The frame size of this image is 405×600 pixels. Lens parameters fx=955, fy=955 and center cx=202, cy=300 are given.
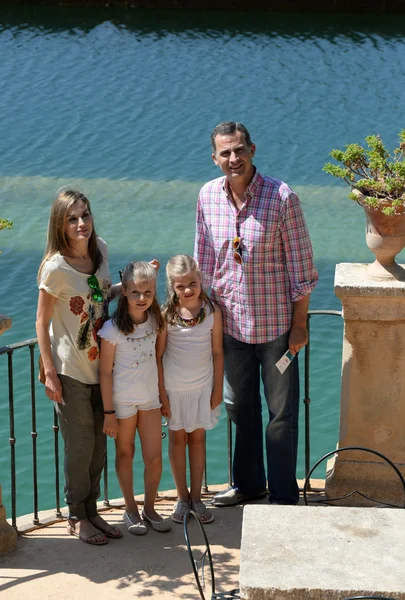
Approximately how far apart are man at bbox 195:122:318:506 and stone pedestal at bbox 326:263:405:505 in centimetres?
28

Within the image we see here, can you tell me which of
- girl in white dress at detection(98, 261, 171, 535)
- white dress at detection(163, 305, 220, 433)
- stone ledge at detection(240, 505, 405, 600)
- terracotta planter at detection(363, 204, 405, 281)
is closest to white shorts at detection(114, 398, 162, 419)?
girl in white dress at detection(98, 261, 171, 535)

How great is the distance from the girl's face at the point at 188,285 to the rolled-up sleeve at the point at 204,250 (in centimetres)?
10

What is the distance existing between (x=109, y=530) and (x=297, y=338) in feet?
3.66

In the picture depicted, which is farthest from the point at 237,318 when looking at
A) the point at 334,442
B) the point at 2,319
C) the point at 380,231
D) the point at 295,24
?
the point at 295,24

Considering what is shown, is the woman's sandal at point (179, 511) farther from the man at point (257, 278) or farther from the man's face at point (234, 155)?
the man's face at point (234, 155)

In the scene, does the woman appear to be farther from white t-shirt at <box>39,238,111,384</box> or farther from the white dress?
the white dress

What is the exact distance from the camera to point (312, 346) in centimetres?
839

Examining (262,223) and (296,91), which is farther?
(296,91)

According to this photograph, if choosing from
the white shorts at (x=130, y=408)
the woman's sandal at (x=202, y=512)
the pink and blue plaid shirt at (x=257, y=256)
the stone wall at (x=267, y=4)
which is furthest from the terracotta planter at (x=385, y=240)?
the stone wall at (x=267, y=4)

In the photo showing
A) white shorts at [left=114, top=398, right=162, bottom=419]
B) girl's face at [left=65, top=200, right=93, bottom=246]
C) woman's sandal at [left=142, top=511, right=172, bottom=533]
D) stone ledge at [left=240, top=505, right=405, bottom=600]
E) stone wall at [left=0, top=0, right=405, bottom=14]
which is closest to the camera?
stone ledge at [left=240, top=505, right=405, bottom=600]

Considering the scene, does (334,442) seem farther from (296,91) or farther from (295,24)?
(295,24)

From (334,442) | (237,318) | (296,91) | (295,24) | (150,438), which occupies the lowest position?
(334,442)

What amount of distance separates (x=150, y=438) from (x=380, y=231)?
50.6 inches

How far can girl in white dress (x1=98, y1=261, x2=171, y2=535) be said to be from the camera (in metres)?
3.77
